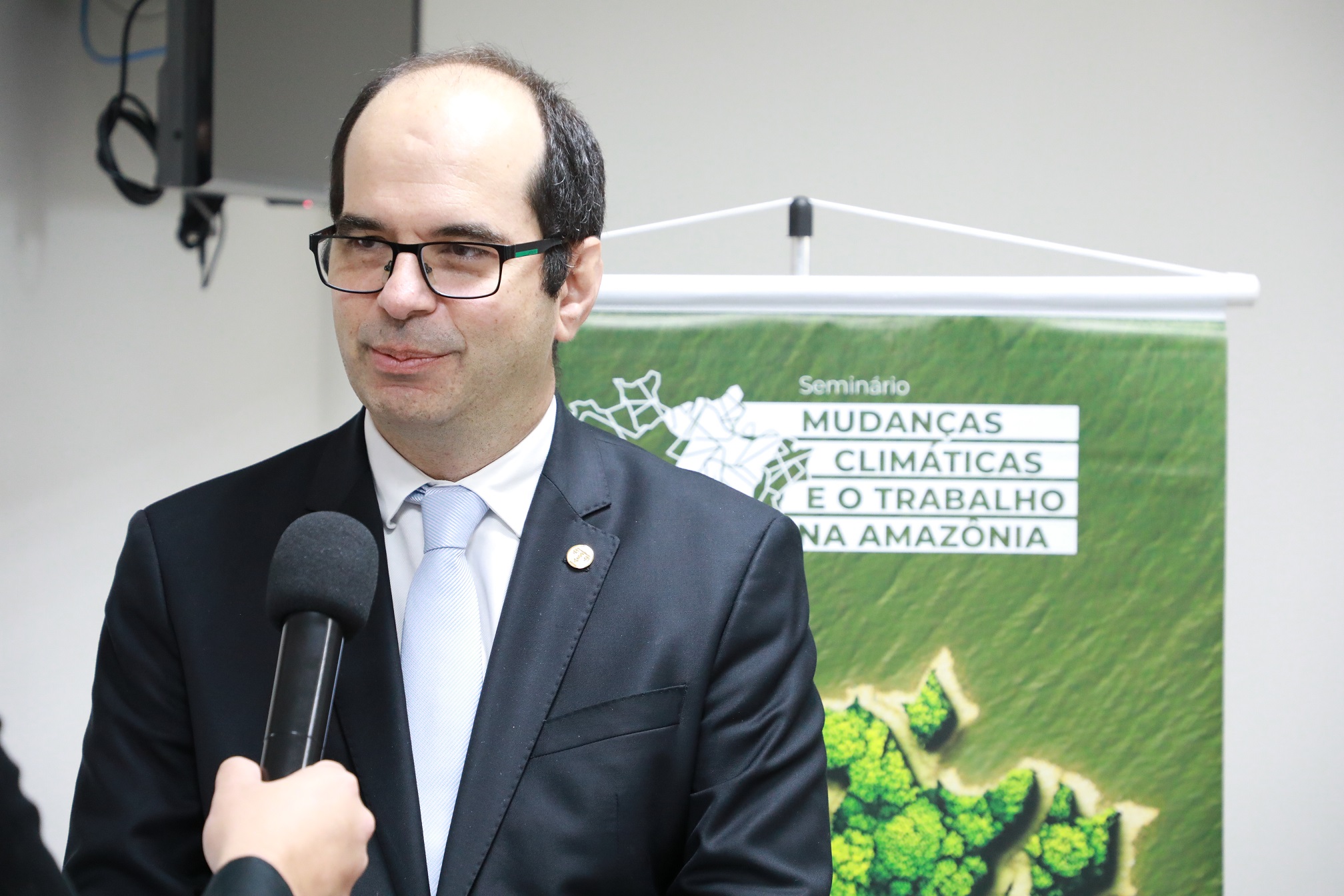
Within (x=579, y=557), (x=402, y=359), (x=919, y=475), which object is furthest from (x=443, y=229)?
(x=919, y=475)

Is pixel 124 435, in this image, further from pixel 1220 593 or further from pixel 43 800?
pixel 1220 593

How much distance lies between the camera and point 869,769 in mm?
2025

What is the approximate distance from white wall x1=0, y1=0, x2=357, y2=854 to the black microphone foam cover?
6.49ft

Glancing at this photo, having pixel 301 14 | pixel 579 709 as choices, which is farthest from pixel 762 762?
pixel 301 14

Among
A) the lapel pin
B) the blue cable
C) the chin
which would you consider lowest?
the lapel pin

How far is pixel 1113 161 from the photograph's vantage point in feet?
10.3

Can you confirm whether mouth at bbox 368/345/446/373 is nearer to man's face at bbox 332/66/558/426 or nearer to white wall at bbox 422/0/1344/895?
man's face at bbox 332/66/558/426

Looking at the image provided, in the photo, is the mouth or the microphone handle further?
the mouth

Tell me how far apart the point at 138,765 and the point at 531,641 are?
1.37ft

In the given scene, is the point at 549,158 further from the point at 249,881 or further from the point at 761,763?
the point at 249,881

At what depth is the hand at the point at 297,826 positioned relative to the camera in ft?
2.28

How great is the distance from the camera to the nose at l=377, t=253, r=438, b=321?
46.6 inches

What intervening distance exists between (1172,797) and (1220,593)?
360 millimetres

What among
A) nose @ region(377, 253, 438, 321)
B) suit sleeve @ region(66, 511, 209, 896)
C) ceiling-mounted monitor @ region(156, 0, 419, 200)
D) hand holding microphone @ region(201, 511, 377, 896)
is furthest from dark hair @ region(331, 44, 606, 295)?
ceiling-mounted monitor @ region(156, 0, 419, 200)
